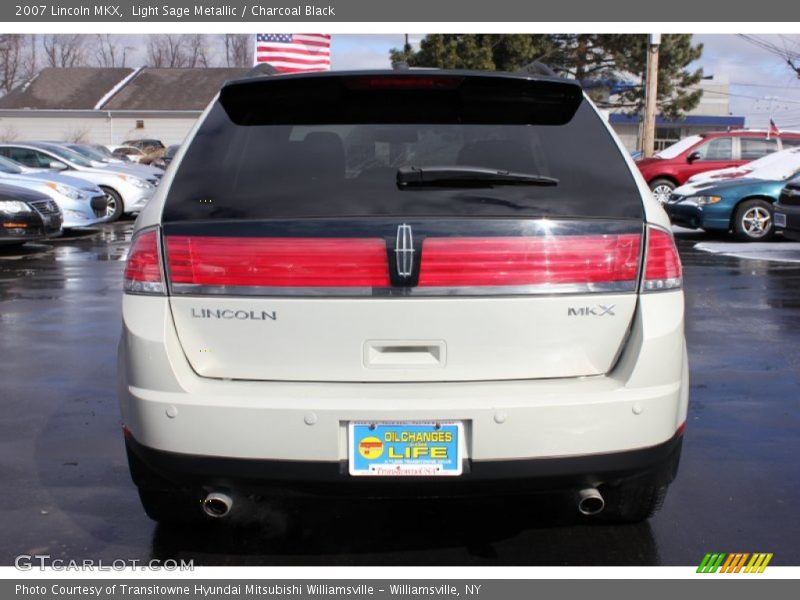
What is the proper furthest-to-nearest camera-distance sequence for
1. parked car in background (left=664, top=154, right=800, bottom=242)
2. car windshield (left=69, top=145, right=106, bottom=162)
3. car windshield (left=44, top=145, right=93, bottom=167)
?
car windshield (left=69, top=145, right=106, bottom=162) < car windshield (left=44, top=145, right=93, bottom=167) < parked car in background (left=664, top=154, right=800, bottom=242)

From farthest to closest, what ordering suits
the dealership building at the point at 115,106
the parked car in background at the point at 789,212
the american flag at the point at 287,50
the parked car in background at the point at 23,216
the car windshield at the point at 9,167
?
the dealership building at the point at 115,106 → the car windshield at the point at 9,167 → the american flag at the point at 287,50 → the parked car in background at the point at 23,216 → the parked car in background at the point at 789,212

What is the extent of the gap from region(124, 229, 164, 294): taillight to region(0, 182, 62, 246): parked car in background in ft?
34.0

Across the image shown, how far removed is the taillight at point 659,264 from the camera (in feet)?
10.3

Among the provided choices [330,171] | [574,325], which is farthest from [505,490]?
[330,171]

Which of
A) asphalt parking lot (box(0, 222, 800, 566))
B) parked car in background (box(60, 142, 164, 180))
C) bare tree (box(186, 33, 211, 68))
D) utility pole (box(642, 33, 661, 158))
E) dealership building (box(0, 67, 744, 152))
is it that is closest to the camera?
asphalt parking lot (box(0, 222, 800, 566))

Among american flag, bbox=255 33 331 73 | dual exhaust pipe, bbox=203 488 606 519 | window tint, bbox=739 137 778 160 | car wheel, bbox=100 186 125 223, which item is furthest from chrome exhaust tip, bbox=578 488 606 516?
window tint, bbox=739 137 778 160

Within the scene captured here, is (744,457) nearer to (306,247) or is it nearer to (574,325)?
(574,325)

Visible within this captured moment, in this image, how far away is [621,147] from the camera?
3.32 meters

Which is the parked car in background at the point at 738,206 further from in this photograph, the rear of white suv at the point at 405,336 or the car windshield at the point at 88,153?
the car windshield at the point at 88,153

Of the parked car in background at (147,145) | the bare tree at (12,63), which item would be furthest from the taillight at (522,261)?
the bare tree at (12,63)

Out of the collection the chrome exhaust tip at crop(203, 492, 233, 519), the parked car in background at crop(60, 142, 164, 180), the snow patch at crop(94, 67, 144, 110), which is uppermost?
the chrome exhaust tip at crop(203, 492, 233, 519)

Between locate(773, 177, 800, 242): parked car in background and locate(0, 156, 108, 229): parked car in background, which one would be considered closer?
locate(773, 177, 800, 242): parked car in background

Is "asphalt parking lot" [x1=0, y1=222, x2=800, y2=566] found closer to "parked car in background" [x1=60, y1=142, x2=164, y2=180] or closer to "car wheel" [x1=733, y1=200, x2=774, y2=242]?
"car wheel" [x1=733, y1=200, x2=774, y2=242]

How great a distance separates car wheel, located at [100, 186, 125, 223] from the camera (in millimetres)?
18328
